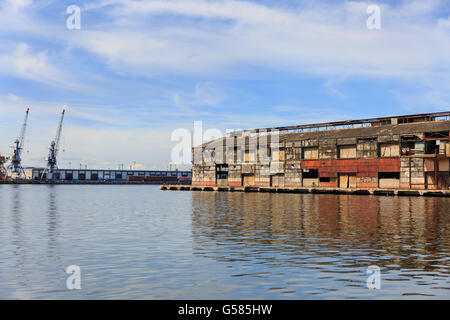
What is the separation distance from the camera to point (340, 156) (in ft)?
299

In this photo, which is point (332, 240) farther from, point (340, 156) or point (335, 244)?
point (340, 156)

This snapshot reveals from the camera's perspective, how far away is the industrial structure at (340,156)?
79.4 meters

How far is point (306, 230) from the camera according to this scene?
90.9 feet

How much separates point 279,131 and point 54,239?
3371 inches

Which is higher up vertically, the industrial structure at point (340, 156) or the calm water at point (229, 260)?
the industrial structure at point (340, 156)

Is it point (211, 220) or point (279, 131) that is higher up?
point (279, 131)

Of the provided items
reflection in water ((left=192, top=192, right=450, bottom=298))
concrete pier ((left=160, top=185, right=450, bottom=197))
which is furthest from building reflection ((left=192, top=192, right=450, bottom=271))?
concrete pier ((left=160, top=185, right=450, bottom=197))

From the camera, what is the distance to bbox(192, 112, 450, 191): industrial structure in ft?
260

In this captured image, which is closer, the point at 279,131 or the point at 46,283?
the point at 46,283

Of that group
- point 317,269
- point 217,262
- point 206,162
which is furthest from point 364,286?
point 206,162

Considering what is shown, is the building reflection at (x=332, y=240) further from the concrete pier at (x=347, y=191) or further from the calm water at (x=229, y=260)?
the concrete pier at (x=347, y=191)

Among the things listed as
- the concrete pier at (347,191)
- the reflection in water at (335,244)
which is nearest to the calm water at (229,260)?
the reflection in water at (335,244)
